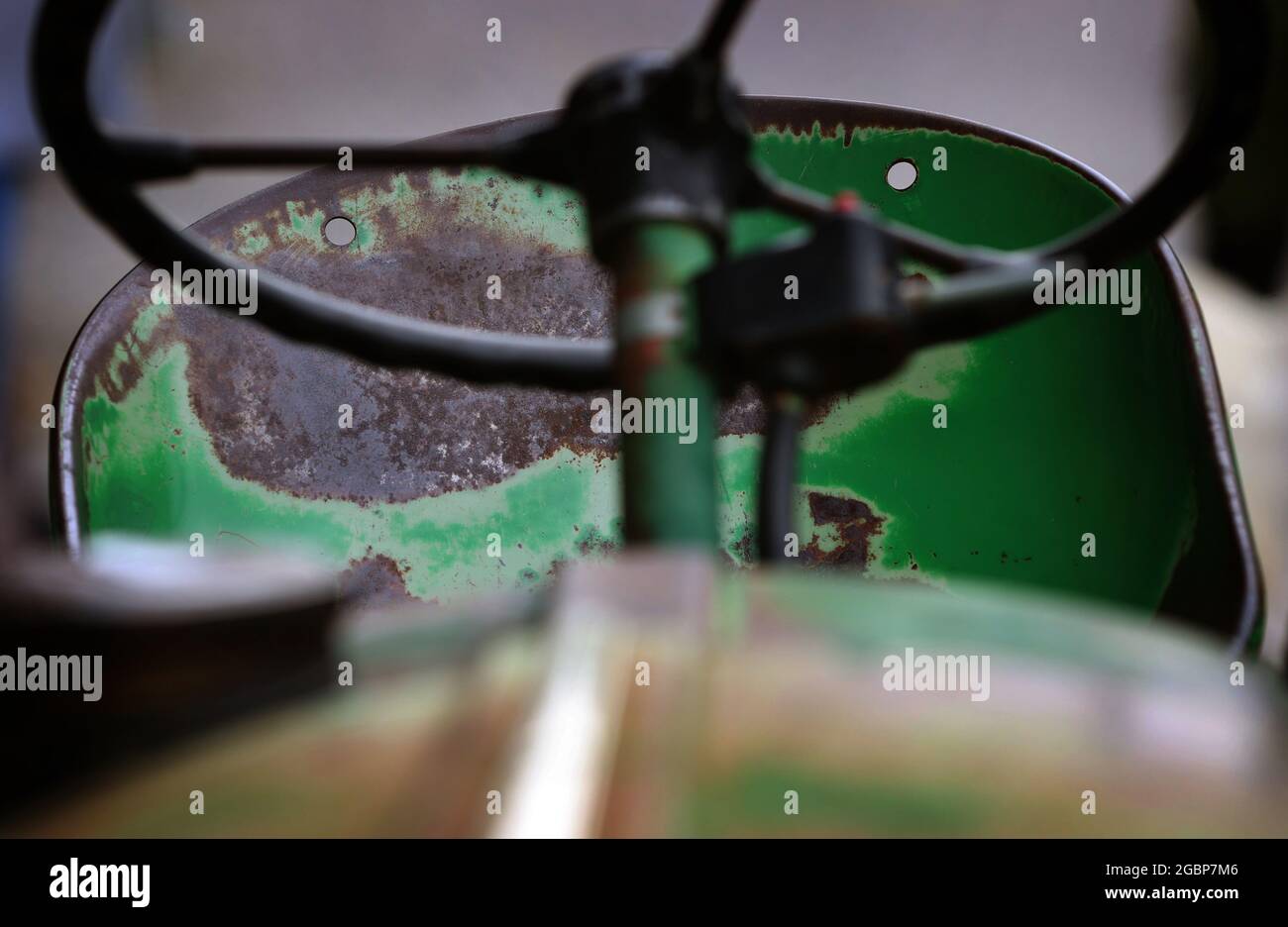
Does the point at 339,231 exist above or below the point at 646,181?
above

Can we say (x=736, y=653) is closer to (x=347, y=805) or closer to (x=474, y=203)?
(x=347, y=805)

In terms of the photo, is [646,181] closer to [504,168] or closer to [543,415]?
[504,168]

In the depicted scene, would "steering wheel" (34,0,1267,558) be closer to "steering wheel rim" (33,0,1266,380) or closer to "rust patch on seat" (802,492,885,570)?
"steering wheel rim" (33,0,1266,380)

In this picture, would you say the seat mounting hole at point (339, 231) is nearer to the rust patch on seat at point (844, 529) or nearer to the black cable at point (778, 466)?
the rust patch on seat at point (844, 529)

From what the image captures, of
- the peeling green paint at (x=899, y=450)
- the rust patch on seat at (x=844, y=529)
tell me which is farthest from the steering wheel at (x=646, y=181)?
the rust patch on seat at (x=844, y=529)

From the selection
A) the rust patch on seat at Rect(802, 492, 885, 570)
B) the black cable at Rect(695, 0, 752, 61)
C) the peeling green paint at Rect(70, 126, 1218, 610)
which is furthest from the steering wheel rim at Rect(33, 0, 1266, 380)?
the rust patch on seat at Rect(802, 492, 885, 570)

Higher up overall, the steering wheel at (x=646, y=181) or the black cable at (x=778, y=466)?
the steering wheel at (x=646, y=181)

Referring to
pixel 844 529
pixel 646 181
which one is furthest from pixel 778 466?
pixel 844 529

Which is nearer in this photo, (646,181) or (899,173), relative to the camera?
(646,181)
